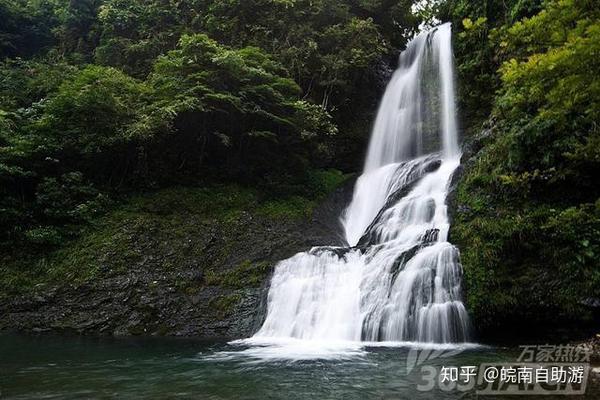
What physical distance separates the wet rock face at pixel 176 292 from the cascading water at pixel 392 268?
84cm

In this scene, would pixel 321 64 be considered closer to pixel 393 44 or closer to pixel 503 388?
pixel 393 44

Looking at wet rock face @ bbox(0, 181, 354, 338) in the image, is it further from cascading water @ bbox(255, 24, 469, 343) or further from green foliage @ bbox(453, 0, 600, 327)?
green foliage @ bbox(453, 0, 600, 327)

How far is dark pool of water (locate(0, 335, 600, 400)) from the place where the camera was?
565cm

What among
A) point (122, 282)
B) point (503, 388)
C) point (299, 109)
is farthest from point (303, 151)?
point (503, 388)

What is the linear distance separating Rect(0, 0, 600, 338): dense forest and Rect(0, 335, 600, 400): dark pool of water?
2.74 meters

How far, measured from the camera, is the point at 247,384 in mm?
6062

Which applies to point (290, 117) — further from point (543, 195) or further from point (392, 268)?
point (543, 195)

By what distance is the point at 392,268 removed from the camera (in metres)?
10.2

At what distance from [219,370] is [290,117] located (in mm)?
11267

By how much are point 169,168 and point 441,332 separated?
38.0 ft

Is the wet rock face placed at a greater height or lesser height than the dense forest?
lesser

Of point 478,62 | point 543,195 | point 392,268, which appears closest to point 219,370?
point 392,268

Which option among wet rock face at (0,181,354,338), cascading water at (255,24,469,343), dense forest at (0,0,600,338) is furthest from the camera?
wet rock face at (0,181,354,338)

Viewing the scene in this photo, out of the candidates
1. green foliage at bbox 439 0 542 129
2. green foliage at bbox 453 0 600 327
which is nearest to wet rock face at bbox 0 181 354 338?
green foliage at bbox 453 0 600 327
